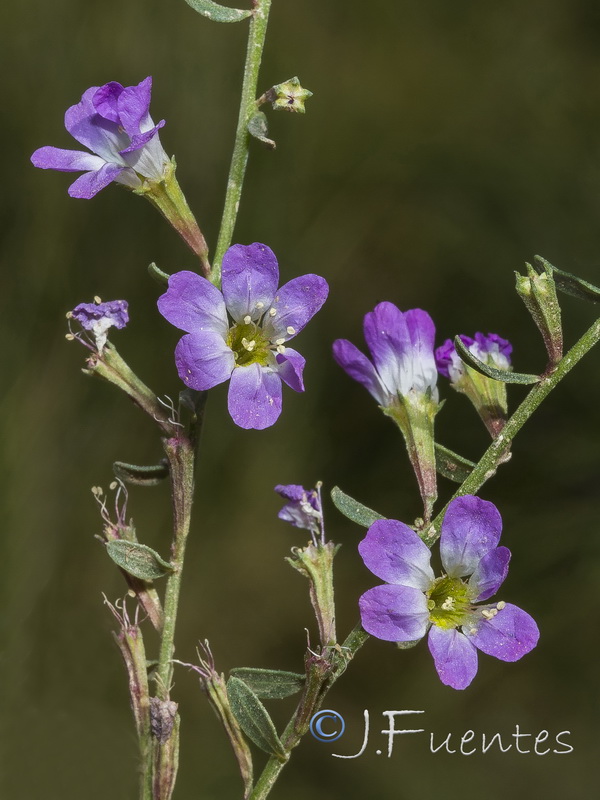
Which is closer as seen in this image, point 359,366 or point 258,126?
point 258,126

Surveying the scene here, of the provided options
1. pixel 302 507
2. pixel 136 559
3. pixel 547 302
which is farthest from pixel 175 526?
pixel 547 302

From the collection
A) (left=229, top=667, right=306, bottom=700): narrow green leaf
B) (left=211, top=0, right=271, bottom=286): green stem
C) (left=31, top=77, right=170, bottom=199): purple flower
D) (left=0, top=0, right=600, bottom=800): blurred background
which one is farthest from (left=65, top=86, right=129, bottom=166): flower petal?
(left=0, top=0, right=600, bottom=800): blurred background

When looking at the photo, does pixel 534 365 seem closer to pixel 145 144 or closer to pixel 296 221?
pixel 296 221

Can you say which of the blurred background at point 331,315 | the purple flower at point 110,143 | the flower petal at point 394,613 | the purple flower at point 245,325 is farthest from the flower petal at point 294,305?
the blurred background at point 331,315

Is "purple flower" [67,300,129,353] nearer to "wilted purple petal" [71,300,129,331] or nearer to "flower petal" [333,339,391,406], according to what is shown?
"wilted purple petal" [71,300,129,331]

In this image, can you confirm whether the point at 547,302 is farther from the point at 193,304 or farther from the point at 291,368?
the point at 193,304

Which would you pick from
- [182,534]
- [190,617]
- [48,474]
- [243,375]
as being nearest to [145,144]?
[243,375]
